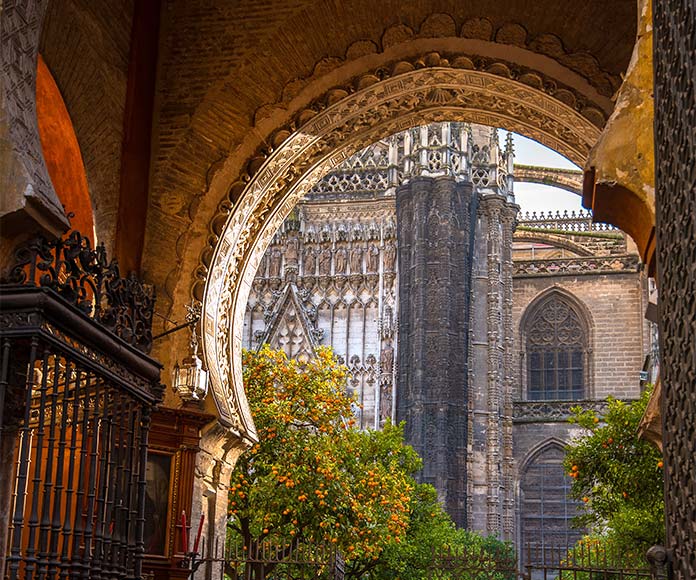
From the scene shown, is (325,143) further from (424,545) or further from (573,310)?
(573,310)

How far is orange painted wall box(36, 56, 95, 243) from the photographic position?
11469 mm

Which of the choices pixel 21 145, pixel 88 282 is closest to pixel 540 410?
pixel 88 282

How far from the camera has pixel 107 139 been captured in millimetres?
11945

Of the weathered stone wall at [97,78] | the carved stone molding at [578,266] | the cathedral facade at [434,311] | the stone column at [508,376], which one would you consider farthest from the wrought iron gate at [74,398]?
the carved stone molding at [578,266]

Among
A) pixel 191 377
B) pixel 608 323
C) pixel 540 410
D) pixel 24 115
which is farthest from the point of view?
pixel 608 323

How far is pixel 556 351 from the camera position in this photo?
43.1m

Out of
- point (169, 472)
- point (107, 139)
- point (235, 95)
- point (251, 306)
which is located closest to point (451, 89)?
point (235, 95)

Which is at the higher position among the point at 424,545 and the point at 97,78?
the point at 97,78

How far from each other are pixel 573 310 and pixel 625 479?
2502cm

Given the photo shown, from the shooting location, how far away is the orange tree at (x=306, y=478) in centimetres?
1875

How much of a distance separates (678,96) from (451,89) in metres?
8.01

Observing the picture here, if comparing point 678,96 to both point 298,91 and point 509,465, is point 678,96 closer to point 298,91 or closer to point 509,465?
point 298,91

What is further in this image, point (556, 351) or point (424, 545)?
point (556, 351)

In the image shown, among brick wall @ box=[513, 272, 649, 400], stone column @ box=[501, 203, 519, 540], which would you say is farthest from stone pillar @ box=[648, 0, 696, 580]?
brick wall @ box=[513, 272, 649, 400]
